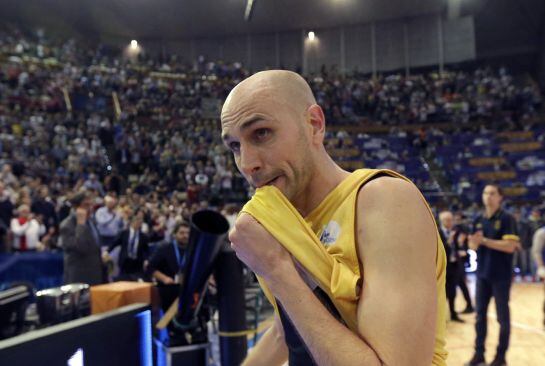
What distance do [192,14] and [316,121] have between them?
22.3 meters

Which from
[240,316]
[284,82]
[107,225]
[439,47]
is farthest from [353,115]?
[284,82]

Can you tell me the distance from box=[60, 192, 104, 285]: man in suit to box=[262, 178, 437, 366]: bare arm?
200 inches

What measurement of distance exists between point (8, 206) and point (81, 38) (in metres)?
17.2

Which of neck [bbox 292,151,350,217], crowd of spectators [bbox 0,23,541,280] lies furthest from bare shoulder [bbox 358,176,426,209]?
crowd of spectators [bbox 0,23,541,280]

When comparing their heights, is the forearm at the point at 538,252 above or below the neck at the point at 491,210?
below

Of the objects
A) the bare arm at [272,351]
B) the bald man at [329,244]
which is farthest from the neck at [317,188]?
the bare arm at [272,351]

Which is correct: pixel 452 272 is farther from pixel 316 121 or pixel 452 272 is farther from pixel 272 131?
pixel 272 131

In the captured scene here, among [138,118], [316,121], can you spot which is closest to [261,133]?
[316,121]

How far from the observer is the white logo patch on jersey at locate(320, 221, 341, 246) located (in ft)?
3.47

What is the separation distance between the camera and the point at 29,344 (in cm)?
130

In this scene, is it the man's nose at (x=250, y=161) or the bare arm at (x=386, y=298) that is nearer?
the bare arm at (x=386, y=298)

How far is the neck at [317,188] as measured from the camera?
119cm

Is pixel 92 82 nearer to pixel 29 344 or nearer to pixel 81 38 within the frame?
pixel 81 38

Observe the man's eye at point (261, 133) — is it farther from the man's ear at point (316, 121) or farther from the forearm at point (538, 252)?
the forearm at point (538, 252)
